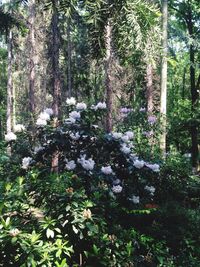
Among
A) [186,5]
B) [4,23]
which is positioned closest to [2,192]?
[4,23]

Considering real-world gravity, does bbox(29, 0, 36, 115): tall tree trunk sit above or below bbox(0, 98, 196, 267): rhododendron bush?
above

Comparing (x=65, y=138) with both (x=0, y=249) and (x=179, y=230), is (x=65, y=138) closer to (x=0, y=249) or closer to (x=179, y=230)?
(x=179, y=230)

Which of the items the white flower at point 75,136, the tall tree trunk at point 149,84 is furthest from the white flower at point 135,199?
the tall tree trunk at point 149,84

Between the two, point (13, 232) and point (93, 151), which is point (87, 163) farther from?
point (13, 232)

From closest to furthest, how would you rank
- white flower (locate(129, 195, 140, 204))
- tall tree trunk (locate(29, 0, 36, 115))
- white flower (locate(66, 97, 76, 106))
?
white flower (locate(129, 195, 140, 204))
white flower (locate(66, 97, 76, 106))
tall tree trunk (locate(29, 0, 36, 115))

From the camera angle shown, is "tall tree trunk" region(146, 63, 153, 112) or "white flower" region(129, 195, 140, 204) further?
"tall tree trunk" region(146, 63, 153, 112)

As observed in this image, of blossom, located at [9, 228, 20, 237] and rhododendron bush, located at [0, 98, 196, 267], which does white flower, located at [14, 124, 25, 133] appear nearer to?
rhododendron bush, located at [0, 98, 196, 267]

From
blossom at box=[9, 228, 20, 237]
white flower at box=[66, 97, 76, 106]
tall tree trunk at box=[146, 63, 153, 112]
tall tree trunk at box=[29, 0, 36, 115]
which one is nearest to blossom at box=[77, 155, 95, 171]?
white flower at box=[66, 97, 76, 106]

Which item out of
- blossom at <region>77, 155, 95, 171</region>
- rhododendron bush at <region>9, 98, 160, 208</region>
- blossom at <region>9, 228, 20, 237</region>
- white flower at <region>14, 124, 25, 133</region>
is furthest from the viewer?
white flower at <region>14, 124, 25, 133</region>

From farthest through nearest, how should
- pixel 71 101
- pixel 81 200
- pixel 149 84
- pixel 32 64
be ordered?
pixel 32 64, pixel 149 84, pixel 71 101, pixel 81 200

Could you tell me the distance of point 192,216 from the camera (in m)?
6.15

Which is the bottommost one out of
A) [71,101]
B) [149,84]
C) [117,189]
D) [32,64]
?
[117,189]

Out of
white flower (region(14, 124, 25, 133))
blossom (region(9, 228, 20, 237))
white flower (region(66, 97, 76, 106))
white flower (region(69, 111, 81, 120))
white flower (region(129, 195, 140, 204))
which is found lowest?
white flower (region(129, 195, 140, 204))

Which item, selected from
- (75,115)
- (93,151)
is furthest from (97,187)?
(75,115)
